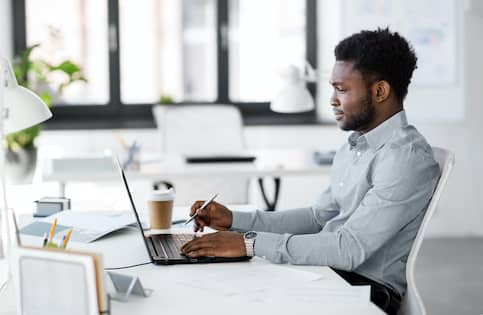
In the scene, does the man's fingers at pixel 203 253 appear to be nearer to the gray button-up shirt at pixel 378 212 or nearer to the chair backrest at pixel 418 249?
the gray button-up shirt at pixel 378 212

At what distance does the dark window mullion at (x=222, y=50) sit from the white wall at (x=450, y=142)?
1.37ft

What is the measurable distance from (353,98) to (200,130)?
2495mm

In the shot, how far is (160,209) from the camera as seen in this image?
7.75 feet

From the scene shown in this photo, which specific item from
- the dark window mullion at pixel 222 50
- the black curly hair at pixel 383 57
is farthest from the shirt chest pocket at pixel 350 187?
the dark window mullion at pixel 222 50

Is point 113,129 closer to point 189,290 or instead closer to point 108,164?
point 108,164

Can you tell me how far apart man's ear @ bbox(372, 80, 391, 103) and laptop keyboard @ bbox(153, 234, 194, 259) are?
0.64 meters

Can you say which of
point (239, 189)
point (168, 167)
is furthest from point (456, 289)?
point (168, 167)

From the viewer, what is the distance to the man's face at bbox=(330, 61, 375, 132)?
216cm

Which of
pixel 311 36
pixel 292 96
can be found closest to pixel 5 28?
pixel 311 36

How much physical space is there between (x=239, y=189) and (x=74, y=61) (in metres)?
1.88

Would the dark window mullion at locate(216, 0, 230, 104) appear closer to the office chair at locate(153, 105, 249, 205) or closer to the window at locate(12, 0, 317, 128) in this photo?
the window at locate(12, 0, 317, 128)

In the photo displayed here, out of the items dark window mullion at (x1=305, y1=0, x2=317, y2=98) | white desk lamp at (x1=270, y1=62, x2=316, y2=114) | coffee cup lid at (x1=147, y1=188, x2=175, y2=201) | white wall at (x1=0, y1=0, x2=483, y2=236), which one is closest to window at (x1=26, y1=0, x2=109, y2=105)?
white wall at (x1=0, y1=0, x2=483, y2=236)

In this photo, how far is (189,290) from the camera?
1.69m

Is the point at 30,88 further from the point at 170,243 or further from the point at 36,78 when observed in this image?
the point at 170,243
